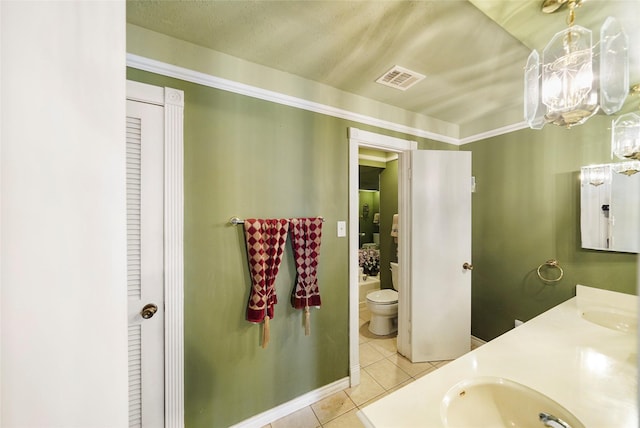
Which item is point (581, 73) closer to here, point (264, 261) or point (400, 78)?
point (400, 78)

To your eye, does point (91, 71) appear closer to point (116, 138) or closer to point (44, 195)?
point (116, 138)

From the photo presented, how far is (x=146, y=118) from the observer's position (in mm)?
1197

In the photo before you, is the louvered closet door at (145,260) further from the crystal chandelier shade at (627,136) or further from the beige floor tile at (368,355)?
the crystal chandelier shade at (627,136)

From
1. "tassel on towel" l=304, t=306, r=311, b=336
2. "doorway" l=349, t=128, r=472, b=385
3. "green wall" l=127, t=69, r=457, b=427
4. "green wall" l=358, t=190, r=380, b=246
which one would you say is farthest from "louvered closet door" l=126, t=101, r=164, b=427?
"green wall" l=358, t=190, r=380, b=246

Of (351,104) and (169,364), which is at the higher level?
(351,104)

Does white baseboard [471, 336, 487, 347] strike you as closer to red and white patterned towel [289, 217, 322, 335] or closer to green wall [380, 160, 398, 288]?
green wall [380, 160, 398, 288]

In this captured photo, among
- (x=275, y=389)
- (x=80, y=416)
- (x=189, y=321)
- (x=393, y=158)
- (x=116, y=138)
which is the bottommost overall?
(x=275, y=389)

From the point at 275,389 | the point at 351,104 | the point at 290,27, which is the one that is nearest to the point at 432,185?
the point at 351,104

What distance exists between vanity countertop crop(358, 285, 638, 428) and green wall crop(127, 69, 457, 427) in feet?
3.24

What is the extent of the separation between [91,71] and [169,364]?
1425mm

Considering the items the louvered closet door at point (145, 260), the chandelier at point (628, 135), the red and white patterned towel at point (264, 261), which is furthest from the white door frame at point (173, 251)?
the chandelier at point (628, 135)

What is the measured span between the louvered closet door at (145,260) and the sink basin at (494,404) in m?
1.37

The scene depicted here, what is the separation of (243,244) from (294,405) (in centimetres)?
119

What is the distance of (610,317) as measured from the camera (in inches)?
55.9
